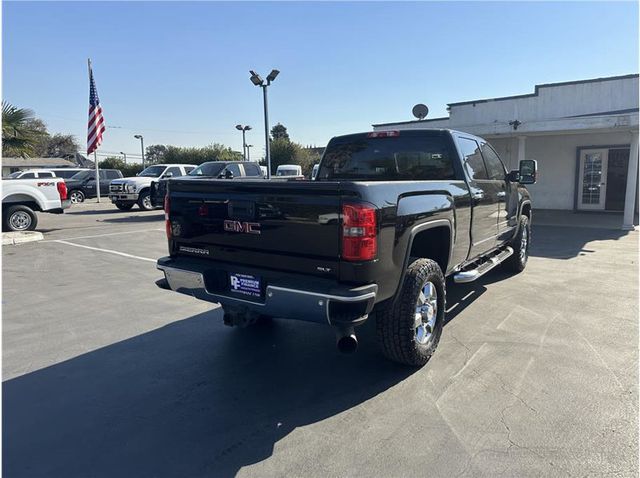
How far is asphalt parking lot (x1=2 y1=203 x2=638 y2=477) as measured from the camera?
2686 mm

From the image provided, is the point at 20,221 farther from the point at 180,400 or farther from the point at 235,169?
the point at 180,400

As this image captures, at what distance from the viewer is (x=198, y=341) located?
14.8 ft

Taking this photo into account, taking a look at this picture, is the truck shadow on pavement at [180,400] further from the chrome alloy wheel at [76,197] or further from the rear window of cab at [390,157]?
the chrome alloy wheel at [76,197]

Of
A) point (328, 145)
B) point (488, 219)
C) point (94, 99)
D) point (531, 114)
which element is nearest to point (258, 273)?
point (328, 145)

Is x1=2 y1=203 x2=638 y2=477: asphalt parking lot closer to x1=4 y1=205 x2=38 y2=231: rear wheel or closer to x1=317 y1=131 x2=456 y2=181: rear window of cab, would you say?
x1=317 y1=131 x2=456 y2=181: rear window of cab

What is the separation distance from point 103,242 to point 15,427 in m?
8.36

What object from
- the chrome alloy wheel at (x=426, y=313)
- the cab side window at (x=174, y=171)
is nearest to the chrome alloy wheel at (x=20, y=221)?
the cab side window at (x=174, y=171)

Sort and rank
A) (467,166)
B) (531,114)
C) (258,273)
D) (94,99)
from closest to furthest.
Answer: (258,273) < (467,166) < (531,114) < (94,99)

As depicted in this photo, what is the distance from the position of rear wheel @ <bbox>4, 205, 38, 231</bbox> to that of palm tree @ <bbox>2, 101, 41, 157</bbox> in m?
3.75

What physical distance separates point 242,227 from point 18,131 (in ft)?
48.4

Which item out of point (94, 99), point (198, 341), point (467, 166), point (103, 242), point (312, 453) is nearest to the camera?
point (312, 453)

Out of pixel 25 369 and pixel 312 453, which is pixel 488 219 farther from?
pixel 25 369

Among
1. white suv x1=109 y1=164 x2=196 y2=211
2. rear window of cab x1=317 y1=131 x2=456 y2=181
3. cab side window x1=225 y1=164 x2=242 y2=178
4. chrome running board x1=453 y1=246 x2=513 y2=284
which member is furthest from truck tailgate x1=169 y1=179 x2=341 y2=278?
white suv x1=109 y1=164 x2=196 y2=211

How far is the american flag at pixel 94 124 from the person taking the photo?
778 inches
